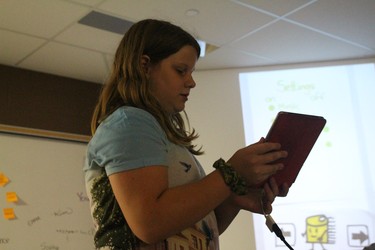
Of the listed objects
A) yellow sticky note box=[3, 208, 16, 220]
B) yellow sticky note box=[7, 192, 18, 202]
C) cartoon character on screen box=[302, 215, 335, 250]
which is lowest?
cartoon character on screen box=[302, 215, 335, 250]

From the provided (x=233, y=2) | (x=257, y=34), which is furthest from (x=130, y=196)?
(x=257, y=34)

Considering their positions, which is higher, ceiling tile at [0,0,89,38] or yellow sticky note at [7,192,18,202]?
ceiling tile at [0,0,89,38]

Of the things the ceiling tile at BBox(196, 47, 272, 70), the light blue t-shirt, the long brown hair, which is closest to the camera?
the light blue t-shirt

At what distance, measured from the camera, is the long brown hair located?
871 millimetres

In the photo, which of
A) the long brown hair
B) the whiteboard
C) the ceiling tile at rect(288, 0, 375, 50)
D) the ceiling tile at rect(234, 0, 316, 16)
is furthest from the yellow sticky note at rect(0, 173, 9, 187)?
the long brown hair

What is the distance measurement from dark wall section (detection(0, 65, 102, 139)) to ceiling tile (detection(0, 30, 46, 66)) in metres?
0.17

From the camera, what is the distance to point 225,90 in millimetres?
3400

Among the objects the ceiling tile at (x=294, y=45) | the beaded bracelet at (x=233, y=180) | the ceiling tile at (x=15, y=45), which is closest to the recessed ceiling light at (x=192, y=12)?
the ceiling tile at (x=294, y=45)

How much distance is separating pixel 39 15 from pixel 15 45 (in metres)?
0.48

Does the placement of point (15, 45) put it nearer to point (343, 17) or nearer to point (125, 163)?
point (343, 17)

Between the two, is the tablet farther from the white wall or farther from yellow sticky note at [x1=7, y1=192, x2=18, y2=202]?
yellow sticky note at [x1=7, y1=192, x2=18, y2=202]

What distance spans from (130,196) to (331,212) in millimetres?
2639

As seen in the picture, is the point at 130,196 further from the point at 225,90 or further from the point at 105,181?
the point at 225,90

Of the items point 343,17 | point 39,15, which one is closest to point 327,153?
point 343,17
